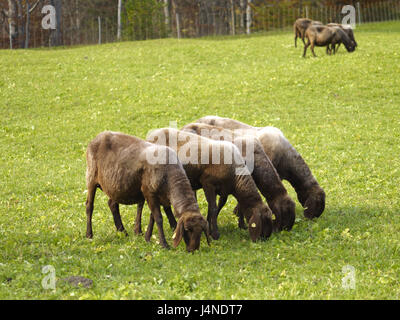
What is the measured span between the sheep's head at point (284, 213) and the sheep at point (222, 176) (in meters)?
0.48

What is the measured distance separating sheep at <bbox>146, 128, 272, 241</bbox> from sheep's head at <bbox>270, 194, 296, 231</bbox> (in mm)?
478

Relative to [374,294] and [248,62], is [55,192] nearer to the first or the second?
[374,294]

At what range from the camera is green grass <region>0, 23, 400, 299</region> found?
7.86m

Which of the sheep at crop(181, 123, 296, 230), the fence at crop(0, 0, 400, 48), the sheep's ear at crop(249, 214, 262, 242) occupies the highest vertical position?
the fence at crop(0, 0, 400, 48)

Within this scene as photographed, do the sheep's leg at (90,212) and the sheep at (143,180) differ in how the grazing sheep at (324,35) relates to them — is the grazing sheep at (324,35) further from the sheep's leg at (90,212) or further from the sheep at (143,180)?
the sheep's leg at (90,212)

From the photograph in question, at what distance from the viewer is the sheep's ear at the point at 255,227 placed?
960cm

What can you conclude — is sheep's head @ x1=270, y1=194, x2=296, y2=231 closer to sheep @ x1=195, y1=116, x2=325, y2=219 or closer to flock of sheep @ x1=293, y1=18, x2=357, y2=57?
sheep @ x1=195, y1=116, x2=325, y2=219

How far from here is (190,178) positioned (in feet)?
33.3

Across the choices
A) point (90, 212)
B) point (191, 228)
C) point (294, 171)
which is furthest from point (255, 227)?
point (90, 212)

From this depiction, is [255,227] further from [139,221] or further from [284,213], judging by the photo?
[139,221]

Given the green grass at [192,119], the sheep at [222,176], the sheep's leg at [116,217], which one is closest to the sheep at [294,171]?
the green grass at [192,119]

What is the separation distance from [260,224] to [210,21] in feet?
129

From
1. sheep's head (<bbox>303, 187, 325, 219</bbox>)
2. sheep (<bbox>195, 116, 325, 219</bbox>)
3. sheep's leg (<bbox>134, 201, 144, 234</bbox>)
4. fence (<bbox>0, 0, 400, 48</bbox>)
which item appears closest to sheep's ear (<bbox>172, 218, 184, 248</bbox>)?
sheep's leg (<bbox>134, 201, 144, 234</bbox>)
